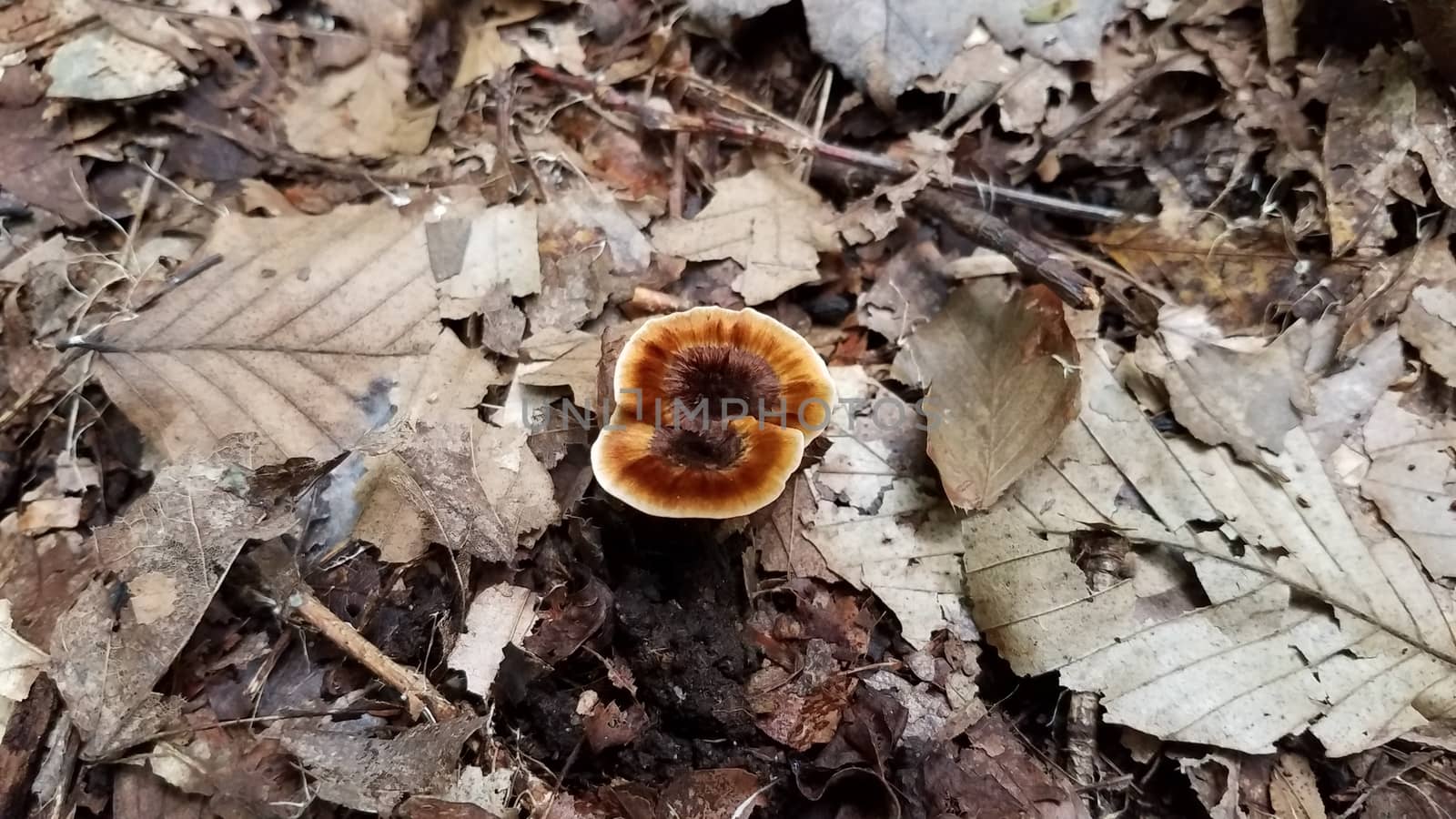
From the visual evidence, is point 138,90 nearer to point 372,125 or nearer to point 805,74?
point 372,125

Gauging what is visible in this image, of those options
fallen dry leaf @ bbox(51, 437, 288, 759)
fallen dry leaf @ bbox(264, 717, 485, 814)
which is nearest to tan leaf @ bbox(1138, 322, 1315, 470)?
fallen dry leaf @ bbox(264, 717, 485, 814)

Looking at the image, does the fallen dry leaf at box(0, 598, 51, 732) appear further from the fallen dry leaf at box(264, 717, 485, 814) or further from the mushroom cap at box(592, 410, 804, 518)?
the mushroom cap at box(592, 410, 804, 518)

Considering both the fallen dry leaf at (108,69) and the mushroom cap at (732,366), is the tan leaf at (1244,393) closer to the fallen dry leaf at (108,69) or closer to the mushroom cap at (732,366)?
the mushroom cap at (732,366)

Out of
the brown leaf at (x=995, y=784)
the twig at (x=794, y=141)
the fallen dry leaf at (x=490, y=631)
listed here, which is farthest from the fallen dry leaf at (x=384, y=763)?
the twig at (x=794, y=141)

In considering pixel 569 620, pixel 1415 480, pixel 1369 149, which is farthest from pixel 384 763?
pixel 1369 149

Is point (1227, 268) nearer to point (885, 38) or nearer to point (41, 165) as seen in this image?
point (885, 38)
